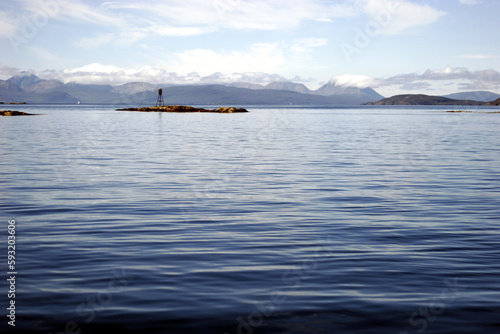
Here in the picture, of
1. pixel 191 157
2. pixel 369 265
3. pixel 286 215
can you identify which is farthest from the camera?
pixel 191 157

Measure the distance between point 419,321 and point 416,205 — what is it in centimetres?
1155

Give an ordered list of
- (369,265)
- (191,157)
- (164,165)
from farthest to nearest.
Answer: (191,157) < (164,165) < (369,265)

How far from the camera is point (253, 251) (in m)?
13.1

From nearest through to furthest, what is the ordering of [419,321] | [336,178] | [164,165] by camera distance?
[419,321], [336,178], [164,165]

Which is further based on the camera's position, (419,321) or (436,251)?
(436,251)

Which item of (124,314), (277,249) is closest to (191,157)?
(277,249)

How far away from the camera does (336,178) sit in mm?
26891

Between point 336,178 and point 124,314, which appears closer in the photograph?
point 124,314

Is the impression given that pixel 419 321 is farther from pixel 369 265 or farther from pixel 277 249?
pixel 277 249

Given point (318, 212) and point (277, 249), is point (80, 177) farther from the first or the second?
point (277, 249)

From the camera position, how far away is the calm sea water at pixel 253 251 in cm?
893

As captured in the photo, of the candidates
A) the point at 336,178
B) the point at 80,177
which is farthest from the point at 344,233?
the point at 80,177

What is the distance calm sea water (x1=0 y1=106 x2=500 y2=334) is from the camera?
893 centimetres

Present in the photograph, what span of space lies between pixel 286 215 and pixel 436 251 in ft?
18.6
